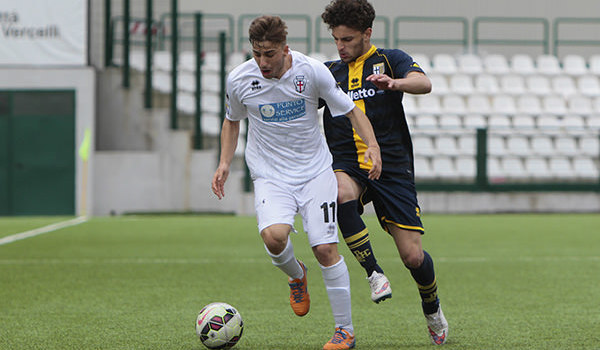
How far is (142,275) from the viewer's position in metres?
7.73

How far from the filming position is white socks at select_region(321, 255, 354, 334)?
4.37 m

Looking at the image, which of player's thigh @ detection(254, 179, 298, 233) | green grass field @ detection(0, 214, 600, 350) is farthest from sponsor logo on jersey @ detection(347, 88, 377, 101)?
green grass field @ detection(0, 214, 600, 350)

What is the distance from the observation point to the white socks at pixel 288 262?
14.9 ft

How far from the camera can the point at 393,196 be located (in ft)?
15.5

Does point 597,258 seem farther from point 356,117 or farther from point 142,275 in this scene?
point 356,117

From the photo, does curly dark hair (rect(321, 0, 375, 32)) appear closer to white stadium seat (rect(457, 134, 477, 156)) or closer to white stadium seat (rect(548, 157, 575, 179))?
white stadium seat (rect(457, 134, 477, 156))

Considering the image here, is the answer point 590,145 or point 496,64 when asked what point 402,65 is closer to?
point 590,145

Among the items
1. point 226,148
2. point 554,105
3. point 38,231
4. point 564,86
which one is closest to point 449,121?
point 554,105

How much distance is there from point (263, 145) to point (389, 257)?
15.9 feet

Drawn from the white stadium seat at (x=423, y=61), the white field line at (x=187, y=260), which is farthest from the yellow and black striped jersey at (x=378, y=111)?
the white stadium seat at (x=423, y=61)

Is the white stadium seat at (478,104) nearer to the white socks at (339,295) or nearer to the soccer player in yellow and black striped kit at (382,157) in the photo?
the soccer player in yellow and black striped kit at (382,157)

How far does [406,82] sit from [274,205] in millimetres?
901

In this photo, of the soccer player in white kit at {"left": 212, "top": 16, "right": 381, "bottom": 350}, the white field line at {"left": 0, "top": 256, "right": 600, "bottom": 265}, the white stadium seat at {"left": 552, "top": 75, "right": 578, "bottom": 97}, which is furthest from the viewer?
the white stadium seat at {"left": 552, "top": 75, "right": 578, "bottom": 97}

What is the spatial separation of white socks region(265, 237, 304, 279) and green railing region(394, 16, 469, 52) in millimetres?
16919
